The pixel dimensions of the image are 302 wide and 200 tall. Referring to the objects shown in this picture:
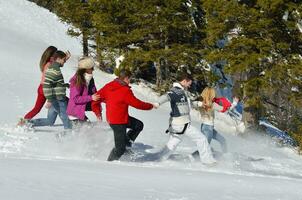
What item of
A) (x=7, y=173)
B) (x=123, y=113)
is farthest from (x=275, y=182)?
(x=7, y=173)

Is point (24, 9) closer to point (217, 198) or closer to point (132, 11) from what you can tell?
point (132, 11)

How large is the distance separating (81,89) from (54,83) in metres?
0.92

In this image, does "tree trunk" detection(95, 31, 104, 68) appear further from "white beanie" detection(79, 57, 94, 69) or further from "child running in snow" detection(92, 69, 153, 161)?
"child running in snow" detection(92, 69, 153, 161)

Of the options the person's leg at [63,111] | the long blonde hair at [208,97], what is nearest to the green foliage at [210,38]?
the long blonde hair at [208,97]

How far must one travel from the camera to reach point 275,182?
24.0 feet

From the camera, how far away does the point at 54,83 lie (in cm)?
980

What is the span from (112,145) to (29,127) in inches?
98.9

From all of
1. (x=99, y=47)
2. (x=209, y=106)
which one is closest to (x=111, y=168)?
(x=209, y=106)

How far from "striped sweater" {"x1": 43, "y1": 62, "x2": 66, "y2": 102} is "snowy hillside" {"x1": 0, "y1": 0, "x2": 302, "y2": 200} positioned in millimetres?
822

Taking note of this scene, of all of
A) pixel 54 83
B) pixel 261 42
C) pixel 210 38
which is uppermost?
pixel 210 38

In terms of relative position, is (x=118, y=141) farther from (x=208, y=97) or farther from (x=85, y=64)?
(x=208, y=97)

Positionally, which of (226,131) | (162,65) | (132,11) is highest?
(132,11)

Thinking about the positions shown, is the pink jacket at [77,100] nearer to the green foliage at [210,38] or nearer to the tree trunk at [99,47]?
the green foliage at [210,38]

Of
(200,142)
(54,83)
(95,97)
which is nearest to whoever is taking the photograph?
(95,97)
